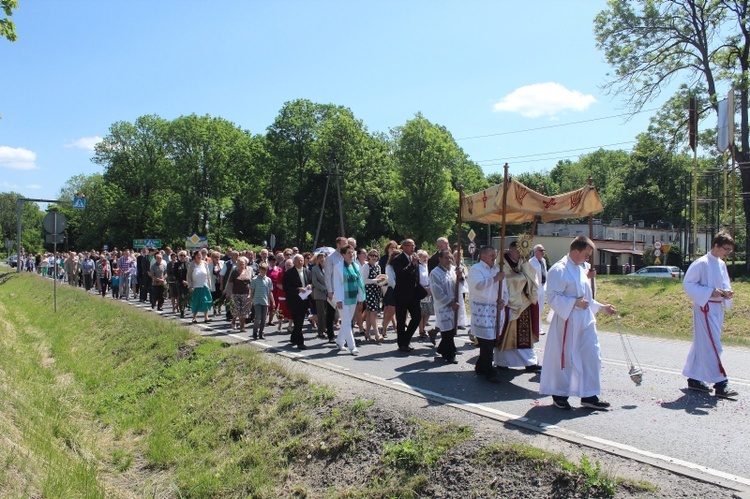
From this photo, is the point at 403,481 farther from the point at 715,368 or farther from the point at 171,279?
Answer: the point at 171,279

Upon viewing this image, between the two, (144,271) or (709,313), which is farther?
(144,271)

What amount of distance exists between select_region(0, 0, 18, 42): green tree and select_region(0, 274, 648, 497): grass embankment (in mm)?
7375

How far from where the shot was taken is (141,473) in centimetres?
745

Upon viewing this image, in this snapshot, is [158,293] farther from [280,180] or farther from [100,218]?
[100,218]

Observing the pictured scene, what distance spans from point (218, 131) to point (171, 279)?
44.5 metres

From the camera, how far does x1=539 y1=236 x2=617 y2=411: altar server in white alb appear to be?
21.3 feet

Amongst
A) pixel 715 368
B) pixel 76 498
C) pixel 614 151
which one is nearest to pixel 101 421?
pixel 76 498

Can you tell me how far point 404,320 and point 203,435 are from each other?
4325mm

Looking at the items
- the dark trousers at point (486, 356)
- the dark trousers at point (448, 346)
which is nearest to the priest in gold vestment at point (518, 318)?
the dark trousers at point (486, 356)

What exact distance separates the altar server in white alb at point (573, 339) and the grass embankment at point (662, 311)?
736 cm

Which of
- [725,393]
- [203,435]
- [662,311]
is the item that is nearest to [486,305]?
[725,393]

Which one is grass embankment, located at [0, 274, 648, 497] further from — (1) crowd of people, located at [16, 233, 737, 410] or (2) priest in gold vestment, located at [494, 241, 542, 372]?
(2) priest in gold vestment, located at [494, 241, 542, 372]

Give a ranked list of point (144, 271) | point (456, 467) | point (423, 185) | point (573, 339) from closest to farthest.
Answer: point (456, 467) < point (573, 339) < point (144, 271) < point (423, 185)

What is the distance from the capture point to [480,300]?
8312mm
